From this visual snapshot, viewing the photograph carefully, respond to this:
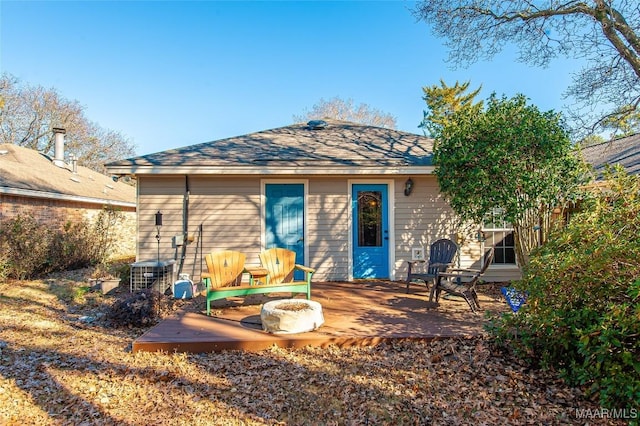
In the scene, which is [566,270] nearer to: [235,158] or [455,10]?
[235,158]

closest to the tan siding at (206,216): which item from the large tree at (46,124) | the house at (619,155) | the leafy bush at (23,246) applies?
the leafy bush at (23,246)

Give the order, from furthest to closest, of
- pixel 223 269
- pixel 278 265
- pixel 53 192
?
1. pixel 53 192
2. pixel 278 265
3. pixel 223 269

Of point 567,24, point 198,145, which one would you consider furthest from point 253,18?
point 567,24

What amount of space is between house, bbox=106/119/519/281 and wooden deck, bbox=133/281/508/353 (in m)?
1.24

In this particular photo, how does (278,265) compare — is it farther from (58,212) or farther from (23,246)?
(58,212)

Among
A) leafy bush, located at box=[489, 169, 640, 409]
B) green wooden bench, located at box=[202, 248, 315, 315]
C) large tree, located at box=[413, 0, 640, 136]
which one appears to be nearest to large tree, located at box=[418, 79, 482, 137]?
large tree, located at box=[413, 0, 640, 136]

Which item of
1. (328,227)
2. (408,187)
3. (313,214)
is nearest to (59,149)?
(313,214)

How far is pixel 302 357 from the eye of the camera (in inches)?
132

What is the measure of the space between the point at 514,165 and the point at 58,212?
11996 mm

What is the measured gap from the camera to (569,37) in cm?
742

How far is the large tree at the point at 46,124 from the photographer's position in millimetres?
18500

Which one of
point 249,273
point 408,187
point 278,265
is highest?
point 408,187

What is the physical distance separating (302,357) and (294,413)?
85 cm

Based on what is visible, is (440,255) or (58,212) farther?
(58,212)
